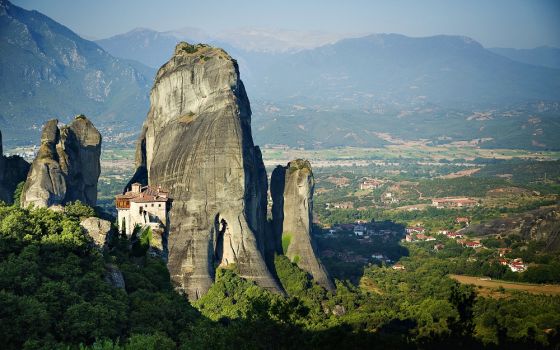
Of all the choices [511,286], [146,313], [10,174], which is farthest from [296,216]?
[146,313]

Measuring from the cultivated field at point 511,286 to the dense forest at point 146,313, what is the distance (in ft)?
41.3

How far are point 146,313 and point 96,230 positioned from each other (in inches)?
268

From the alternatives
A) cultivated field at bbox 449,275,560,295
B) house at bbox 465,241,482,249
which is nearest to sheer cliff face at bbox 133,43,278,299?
cultivated field at bbox 449,275,560,295

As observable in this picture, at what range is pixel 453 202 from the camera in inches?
5817

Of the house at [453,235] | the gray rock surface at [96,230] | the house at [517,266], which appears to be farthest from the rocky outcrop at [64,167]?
the house at [453,235]

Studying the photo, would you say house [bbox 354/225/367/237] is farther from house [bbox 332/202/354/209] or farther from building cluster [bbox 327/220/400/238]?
house [bbox 332/202/354/209]

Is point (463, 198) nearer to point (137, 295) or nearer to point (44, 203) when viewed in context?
point (44, 203)

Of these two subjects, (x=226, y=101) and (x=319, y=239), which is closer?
(x=226, y=101)

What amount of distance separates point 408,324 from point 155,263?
16092mm

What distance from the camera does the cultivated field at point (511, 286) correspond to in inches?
2894

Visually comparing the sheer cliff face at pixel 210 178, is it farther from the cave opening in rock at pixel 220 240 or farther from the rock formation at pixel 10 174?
the rock formation at pixel 10 174

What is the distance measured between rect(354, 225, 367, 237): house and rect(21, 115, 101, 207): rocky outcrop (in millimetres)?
42331

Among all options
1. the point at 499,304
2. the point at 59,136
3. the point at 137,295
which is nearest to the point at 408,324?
the point at 499,304

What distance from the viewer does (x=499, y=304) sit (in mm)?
61656
